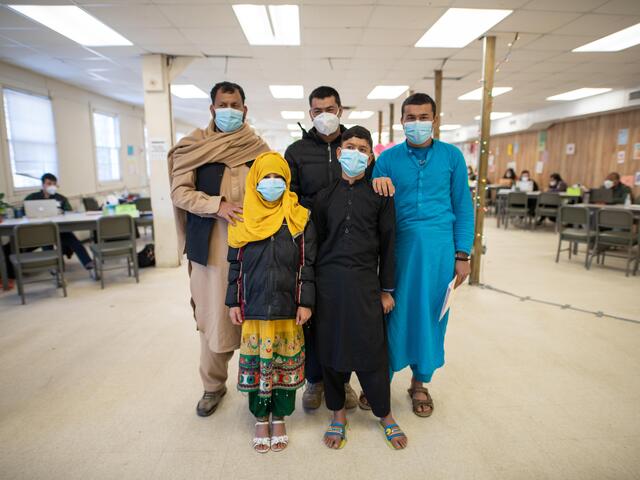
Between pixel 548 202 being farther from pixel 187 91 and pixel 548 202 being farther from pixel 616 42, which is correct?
pixel 187 91

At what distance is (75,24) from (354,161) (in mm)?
4507

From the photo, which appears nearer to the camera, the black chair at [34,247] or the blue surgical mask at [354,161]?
the blue surgical mask at [354,161]

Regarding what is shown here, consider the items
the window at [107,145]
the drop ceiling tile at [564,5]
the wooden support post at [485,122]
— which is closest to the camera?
the drop ceiling tile at [564,5]

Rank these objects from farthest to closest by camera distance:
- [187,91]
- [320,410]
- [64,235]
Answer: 1. [187,91]
2. [64,235]
3. [320,410]

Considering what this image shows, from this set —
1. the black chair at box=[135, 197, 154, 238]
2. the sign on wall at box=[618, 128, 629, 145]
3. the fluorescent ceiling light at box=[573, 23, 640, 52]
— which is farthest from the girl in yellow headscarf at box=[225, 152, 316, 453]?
the sign on wall at box=[618, 128, 629, 145]

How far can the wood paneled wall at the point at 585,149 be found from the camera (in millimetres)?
8586

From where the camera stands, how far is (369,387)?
1.91m

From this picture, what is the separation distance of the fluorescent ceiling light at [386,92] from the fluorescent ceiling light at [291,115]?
9.43ft

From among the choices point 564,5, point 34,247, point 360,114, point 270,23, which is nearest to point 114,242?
point 34,247

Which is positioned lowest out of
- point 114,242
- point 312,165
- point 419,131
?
point 114,242

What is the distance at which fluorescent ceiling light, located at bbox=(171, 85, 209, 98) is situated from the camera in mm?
7418

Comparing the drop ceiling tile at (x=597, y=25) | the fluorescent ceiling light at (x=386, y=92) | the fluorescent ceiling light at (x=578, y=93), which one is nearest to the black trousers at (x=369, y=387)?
the drop ceiling tile at (x=597, y=25)

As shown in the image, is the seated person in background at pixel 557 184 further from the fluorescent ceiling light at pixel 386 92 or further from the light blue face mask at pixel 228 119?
the light blue face mask at pixel 228 119

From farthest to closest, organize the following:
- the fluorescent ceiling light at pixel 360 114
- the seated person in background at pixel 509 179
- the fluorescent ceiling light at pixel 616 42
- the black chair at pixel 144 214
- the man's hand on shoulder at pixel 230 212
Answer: the seated person in background at pixel 509 179 < the fluorescent ceiling light at pixel 360 114 < the black chair at pixel 144 214 < the fluorescent ceiling light at pixel 616 42 < the man's hand on shoulder at pixel 230 212
